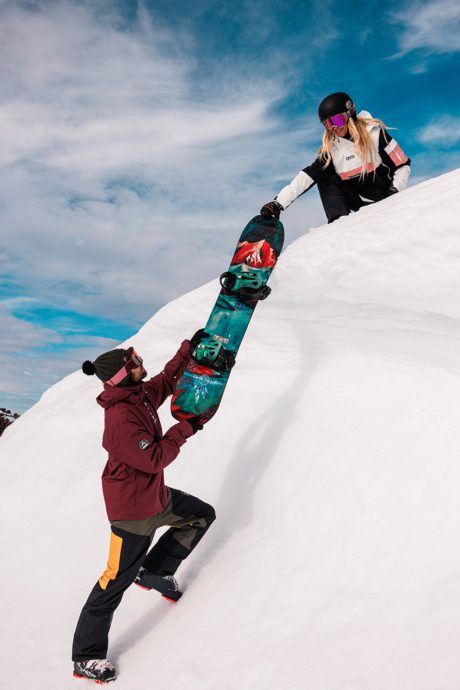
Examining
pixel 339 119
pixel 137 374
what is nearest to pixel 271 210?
pixel 339 119

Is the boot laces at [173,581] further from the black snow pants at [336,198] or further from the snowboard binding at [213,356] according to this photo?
the black snow pants at [336,198]

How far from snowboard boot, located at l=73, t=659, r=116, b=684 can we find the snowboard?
135 cm

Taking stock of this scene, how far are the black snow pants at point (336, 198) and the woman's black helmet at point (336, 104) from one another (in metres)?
0.63

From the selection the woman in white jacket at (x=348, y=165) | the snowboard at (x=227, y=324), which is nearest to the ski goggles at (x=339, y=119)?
the woman in white jacket at (x=348, y=165)

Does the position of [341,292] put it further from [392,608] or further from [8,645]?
[8,645]

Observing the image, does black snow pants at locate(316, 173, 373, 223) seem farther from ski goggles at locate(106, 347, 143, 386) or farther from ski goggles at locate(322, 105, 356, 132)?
ski goggles at locate(106, 347, 143, 386)

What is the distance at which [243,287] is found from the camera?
2992 mm

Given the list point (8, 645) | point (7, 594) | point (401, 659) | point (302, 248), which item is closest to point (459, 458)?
point (401, 659)

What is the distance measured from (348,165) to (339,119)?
1.56 ft

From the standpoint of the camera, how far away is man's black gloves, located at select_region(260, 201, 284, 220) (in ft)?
11.8

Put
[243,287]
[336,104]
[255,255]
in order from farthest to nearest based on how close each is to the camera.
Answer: [336,104] < [255,255] < [243,287]

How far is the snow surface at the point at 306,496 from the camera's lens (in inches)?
72.9

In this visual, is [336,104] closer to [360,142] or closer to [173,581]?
[360,142]

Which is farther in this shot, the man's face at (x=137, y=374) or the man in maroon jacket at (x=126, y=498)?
the man's face at (x=137, y=374)
